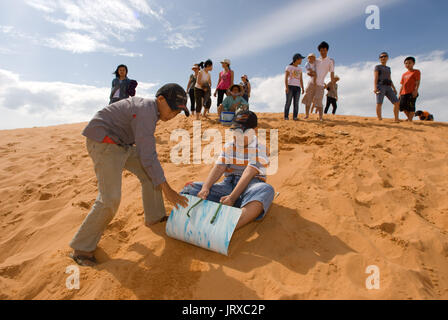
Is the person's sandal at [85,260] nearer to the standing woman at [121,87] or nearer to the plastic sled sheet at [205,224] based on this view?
the plastic sled sheet at [205,224]

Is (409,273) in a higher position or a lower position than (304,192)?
lower

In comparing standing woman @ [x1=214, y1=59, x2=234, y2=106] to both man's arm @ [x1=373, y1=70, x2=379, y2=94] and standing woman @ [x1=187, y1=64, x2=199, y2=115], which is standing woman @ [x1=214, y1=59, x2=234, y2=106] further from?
man's arm @ [x1=373, y1=70, x2=379, y2=94]

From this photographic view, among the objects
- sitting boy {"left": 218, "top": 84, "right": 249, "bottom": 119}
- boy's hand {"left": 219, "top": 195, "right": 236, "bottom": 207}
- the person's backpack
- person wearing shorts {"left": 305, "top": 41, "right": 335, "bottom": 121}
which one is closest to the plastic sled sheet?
boy's hand {"left": 219, "top": 195, "right": 236, "bottom": 207}

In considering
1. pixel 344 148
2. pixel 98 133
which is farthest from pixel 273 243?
pixel 344 148

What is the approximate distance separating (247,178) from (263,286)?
961 mm

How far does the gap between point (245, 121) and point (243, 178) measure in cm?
60

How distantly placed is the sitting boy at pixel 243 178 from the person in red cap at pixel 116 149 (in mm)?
410

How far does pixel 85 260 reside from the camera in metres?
2.18

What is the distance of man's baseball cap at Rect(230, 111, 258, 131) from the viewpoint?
267cm

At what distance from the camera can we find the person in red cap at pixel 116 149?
215cm

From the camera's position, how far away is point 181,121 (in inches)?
270

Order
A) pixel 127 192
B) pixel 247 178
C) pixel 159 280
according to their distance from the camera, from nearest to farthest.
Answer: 1. pixel 159 280
2. pixel 247 178
3. pixel 127 192

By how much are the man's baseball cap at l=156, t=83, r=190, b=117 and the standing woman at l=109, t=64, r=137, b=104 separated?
12.0 ft
